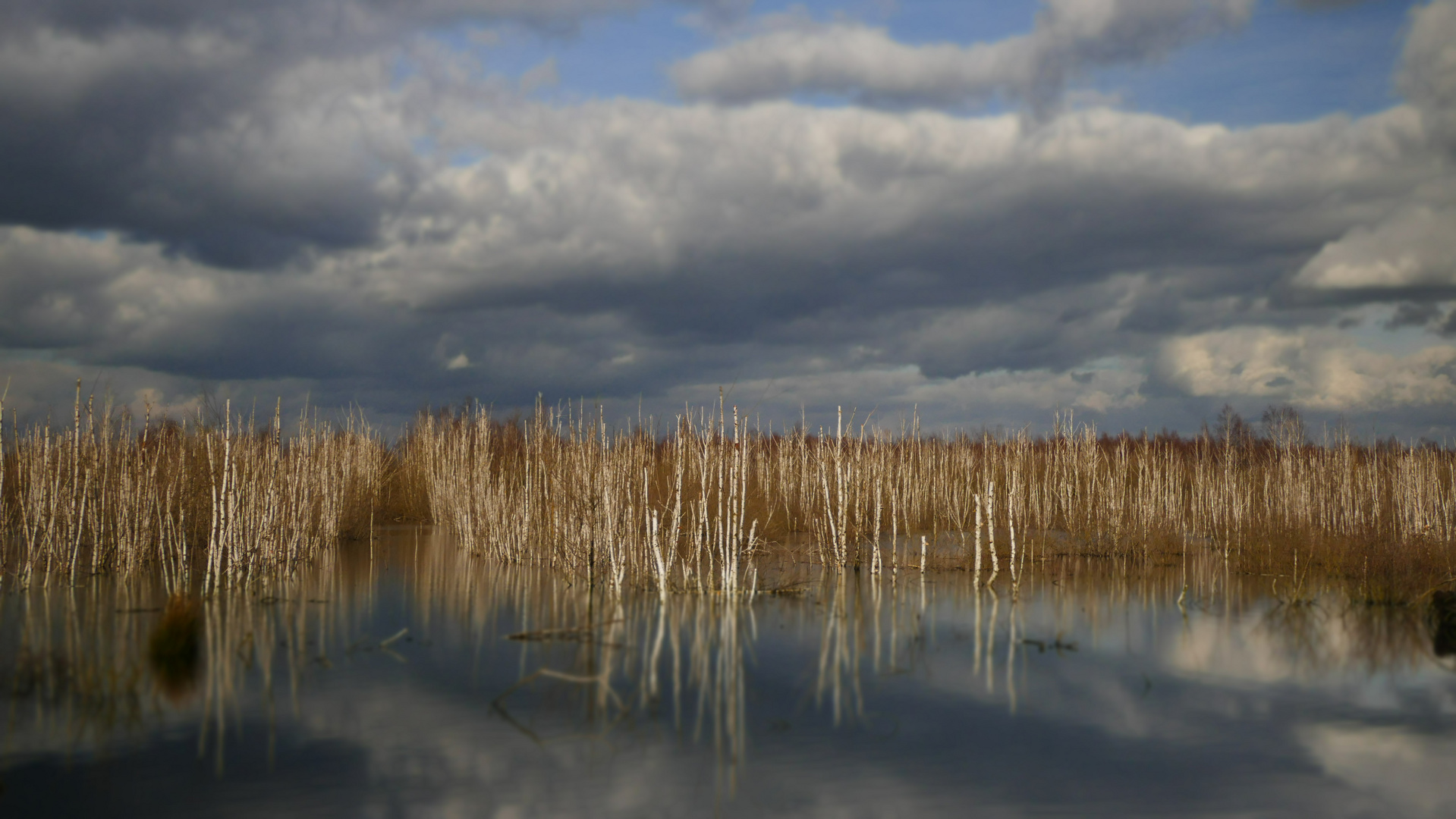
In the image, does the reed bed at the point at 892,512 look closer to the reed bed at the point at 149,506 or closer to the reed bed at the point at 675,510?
the reed bed at the point at 675,510

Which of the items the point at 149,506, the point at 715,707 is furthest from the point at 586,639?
the point at 149,506

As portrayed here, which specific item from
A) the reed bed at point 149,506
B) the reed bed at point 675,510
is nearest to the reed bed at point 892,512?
the reed bed at point 675,510

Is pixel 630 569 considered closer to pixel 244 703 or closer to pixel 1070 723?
pixel 244 703

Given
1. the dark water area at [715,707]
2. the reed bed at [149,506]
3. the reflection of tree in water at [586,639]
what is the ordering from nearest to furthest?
the dark water area at [715,707]
the reflection of tree in water at [586,639]
the reed bed at [149,506]

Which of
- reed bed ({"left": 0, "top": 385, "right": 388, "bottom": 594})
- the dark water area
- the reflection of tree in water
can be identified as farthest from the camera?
reed bed ({"left": 0, "top": 385, "right": 388, "bottom": 594})

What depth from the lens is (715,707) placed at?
20.2ft

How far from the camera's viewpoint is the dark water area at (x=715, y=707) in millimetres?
4797

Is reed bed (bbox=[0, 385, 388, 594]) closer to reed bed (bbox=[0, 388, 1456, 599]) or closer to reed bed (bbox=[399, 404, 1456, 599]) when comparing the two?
reed bed (bbox=[0, 388, 1456, 599])

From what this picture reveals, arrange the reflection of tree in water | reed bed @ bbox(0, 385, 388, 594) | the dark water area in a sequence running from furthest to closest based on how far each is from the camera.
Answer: reed bed @ bbox(0, 385, 388, 594), the reflection of tree in water, the dark water area

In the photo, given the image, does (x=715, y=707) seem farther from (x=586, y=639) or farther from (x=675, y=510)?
(x=675, y=510)

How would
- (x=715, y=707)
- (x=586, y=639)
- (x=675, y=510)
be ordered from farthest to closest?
(x=675, y=510), (x=586, y=639), (x=715, y=707)

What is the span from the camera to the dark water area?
4797 mm

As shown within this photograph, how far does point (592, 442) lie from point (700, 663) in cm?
434

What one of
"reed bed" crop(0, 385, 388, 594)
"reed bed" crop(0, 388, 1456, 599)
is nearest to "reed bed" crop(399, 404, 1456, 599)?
"reed bed" crop(0, 388, 1456, 599)
